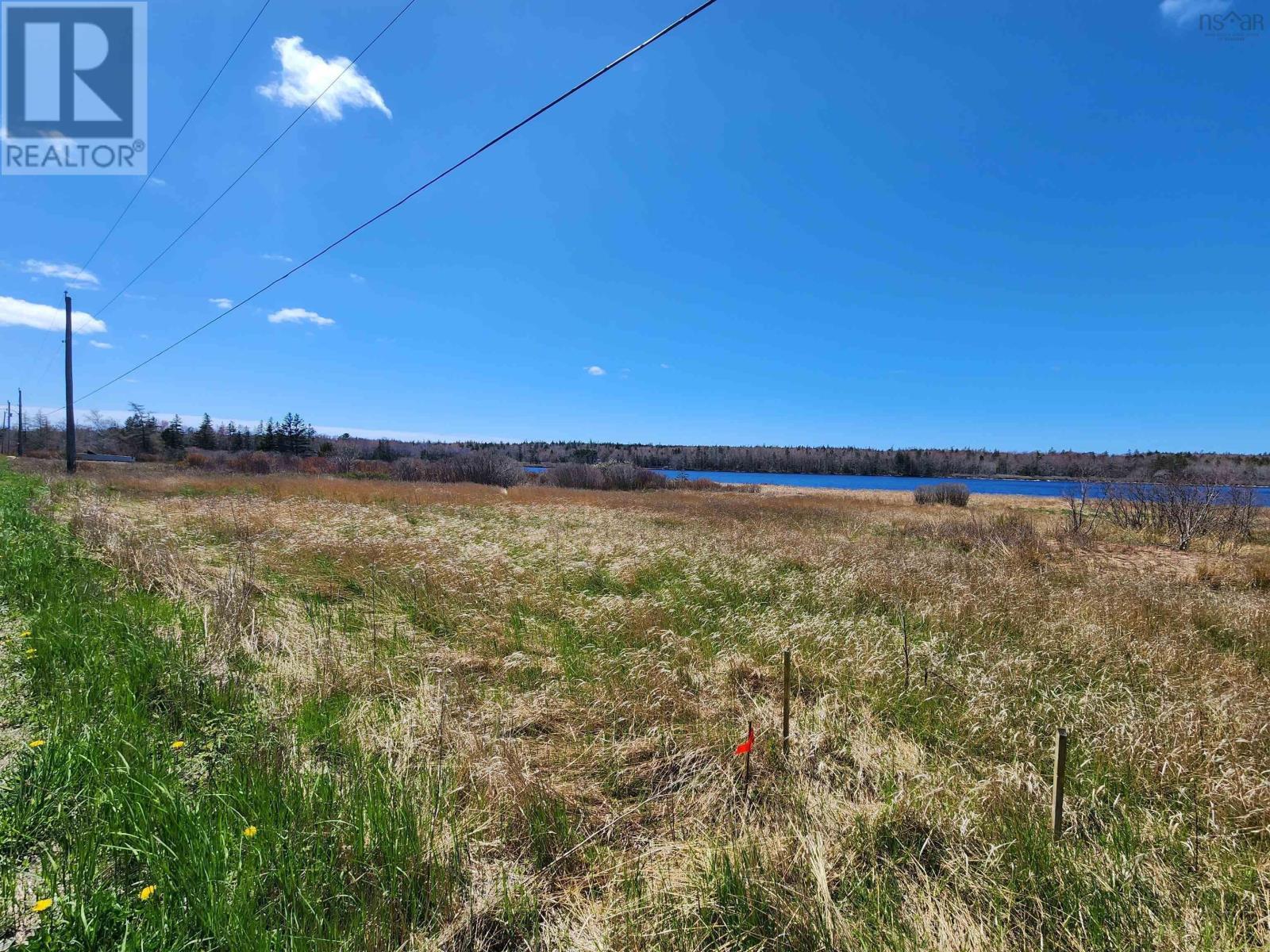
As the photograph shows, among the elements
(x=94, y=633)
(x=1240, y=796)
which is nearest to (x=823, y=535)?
(x=1240, y=796)

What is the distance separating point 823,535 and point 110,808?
17046mm

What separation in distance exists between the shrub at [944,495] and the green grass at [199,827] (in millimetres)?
43397

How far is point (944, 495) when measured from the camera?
41.0m

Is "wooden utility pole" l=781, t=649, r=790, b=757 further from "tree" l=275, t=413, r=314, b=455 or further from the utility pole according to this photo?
"tree" l=275, t=413, r=314, b=455

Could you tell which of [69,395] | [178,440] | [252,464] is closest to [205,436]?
[178,440]

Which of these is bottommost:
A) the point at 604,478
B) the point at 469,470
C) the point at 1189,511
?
the point at 604,478

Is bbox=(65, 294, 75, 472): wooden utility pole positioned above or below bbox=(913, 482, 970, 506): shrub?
above

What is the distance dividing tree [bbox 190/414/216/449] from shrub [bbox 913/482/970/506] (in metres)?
117

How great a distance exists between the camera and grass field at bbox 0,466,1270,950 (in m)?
2.29

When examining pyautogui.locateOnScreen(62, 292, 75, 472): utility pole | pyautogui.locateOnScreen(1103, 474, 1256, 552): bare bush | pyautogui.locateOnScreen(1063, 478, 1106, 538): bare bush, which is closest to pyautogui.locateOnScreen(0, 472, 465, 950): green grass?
pyautogui.locateOnScreen(1063, 478, 1106, 538): bare bush

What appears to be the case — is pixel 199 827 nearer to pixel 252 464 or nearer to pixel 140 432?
pixel 252 464

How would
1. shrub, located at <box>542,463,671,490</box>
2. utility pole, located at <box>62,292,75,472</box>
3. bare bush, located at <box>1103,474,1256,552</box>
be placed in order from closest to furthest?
bare bush, located at <box>1103,474,1256,552</box>, utility pole, located at <box>62,292,75,472</box>, shrub, located at <box>542,463,671,490</box>

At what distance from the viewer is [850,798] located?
135 inches

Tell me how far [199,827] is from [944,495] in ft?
157
